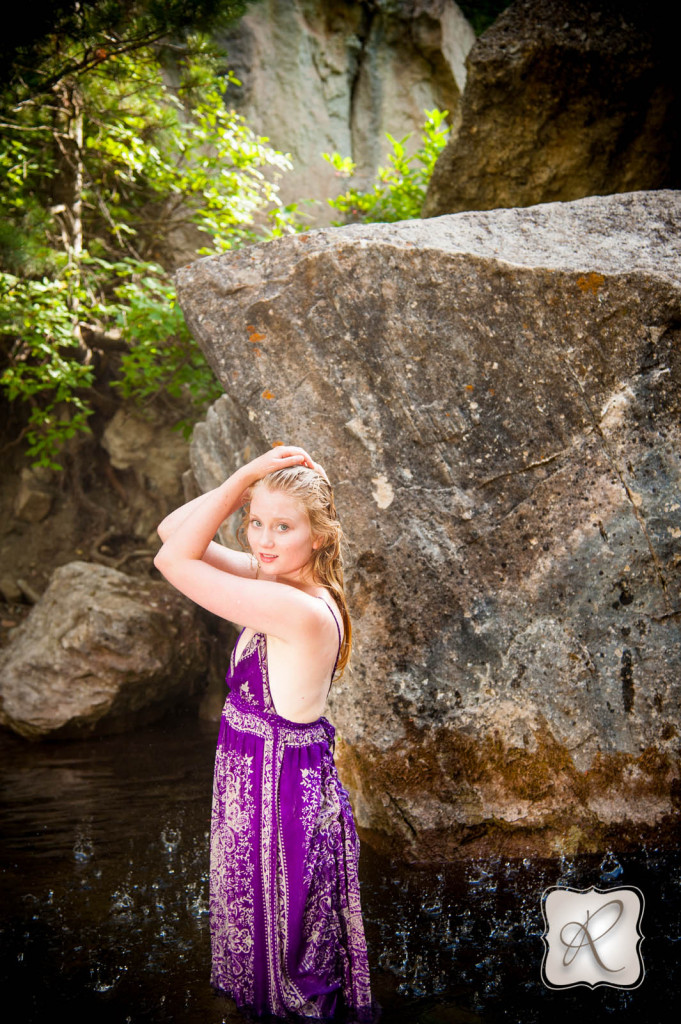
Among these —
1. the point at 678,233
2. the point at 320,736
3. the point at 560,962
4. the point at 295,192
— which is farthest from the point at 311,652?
the point at 295,192

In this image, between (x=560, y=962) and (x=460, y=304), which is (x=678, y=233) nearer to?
(x=460, y=304)

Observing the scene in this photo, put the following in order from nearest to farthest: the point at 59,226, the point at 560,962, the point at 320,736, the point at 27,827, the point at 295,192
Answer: the point at 320,736 < the point at 560,962 < the point at 27,827 < the point at 59,226 < the point at 295,192

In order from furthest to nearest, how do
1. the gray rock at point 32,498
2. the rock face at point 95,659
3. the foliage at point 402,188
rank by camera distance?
the gray rock at point 32,498 → the foliage at point 402,188 → the rock face at point 95,659

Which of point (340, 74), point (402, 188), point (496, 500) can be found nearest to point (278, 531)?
point (496, 500)

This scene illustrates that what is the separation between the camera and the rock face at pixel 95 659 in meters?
4.88

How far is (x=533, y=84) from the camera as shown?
475cm

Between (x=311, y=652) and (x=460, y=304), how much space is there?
6.46ft

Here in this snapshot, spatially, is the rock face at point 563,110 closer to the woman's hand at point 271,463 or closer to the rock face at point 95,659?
the rock face at point 95,659

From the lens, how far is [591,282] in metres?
3.15

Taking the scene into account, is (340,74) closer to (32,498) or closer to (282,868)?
(32,498)

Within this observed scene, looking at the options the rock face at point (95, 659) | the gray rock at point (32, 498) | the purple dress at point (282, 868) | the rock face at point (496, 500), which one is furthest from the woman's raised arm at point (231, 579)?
the gray rock at point (32, 498)

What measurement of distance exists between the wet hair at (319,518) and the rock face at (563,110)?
3660 millimetres

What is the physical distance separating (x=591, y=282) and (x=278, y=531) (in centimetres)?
197

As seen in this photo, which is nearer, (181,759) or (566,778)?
(566,778)
